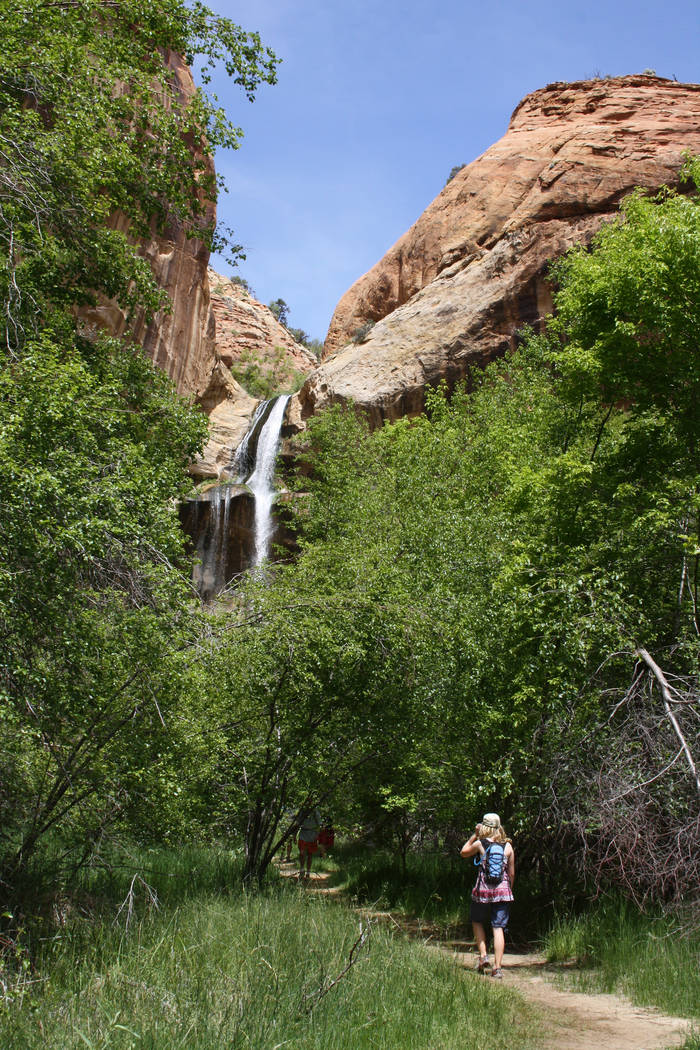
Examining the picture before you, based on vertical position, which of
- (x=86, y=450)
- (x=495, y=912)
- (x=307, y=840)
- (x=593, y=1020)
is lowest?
(x=307, y=840)

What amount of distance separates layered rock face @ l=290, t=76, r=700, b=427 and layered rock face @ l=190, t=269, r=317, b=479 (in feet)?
12.9

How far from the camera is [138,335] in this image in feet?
89.1

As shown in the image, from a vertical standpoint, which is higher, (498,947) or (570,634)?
(570,634)

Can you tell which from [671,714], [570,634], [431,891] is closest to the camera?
[671,714]

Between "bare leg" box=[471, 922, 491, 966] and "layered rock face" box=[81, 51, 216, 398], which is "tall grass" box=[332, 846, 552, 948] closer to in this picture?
"bare leg" box=[471, 922, 491, 966]

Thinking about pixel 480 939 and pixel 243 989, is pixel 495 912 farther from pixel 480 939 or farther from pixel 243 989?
pixel 243 989

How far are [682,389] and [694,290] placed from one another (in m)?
1.28

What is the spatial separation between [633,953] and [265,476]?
23820 millimetres

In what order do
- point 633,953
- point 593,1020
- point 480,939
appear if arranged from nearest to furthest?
point 593,1020, point 633,953, point 480,939

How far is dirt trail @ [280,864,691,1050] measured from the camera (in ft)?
17.3

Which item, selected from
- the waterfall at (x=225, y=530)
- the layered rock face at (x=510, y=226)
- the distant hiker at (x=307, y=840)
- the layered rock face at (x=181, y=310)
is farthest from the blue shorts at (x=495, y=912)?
the layered rock face at (x=181, y=310)

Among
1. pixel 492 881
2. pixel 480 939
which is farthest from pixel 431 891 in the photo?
pixel 492 881

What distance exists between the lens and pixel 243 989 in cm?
489

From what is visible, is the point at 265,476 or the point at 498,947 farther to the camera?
the point at 265,476
